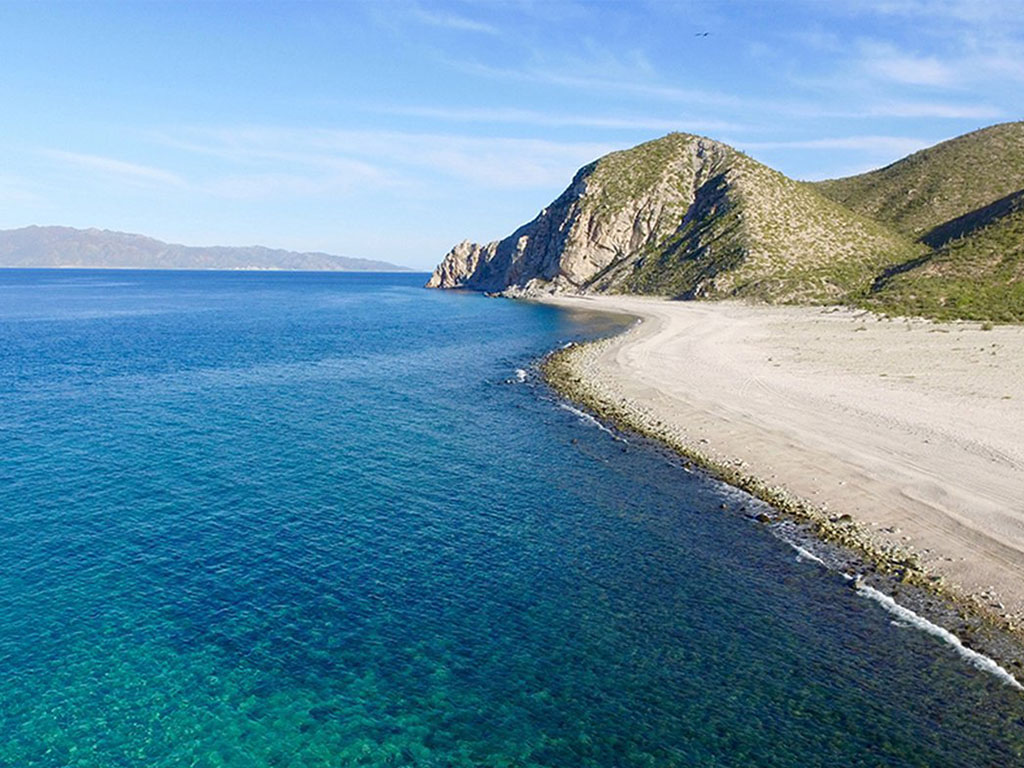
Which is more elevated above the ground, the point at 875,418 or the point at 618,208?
the point at 618,208

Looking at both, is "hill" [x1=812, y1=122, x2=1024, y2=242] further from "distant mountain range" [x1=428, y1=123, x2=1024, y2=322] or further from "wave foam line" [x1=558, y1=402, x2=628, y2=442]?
"wave foam line" [x1=558, y1=402, x2=628, y2=442]

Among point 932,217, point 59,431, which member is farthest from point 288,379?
point 932,217

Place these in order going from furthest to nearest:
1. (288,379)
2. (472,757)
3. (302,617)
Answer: (288,379) < (302,617) < (472,757)

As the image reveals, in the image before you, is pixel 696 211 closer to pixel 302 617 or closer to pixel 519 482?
pixel 519 482

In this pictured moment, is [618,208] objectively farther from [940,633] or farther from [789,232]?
[940,633]

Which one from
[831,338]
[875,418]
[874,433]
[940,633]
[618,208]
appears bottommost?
[940,633]

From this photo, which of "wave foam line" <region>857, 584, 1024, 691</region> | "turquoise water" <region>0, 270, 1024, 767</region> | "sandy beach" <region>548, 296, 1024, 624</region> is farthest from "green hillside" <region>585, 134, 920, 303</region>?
"wave foam line" <region>857, 584, 1024, 691</region>

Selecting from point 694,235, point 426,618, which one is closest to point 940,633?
point 426,618
